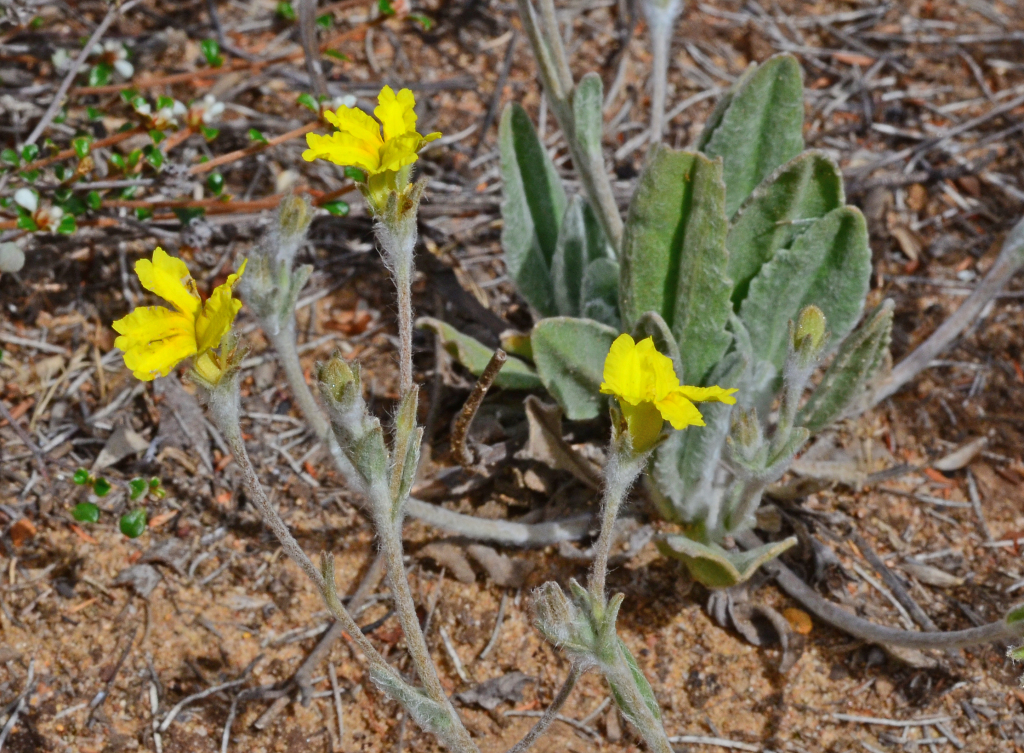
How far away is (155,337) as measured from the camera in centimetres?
189

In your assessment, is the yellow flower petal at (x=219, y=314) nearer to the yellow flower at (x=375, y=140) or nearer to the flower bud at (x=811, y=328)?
the yellow flower at (x=375, y=140)

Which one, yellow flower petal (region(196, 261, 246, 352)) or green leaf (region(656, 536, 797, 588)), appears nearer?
yellow flower petal (region(196, 261, 246, 352))

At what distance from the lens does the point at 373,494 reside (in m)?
1.96

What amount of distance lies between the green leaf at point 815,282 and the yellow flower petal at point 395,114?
1.17 metres

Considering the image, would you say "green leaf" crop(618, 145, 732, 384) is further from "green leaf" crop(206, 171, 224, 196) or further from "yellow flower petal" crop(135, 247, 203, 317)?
"green leaf" crop(206, 171, 224, 196)

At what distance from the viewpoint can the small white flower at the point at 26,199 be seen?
2912 millimetres

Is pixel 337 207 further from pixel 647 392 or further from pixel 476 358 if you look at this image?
pixel 647 392

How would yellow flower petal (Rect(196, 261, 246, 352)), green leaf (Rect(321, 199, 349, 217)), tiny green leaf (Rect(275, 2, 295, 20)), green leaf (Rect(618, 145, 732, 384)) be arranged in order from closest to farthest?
1. yellow flower petal (Rect(196, 261, 246, 352))
2. green leaf (Rect(618, 145, 732, 384))
3. green leaf (Rect(321, 199, 349, 217))
4. tiny green leaf (Rect(275, 2, 295, 20))

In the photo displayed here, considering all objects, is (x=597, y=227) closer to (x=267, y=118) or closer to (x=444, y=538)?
(x=444, y=538)

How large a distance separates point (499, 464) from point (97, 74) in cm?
208

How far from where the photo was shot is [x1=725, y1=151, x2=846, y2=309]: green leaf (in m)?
2.67

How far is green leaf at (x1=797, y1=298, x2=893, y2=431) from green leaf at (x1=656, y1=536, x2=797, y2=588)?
0.51 metres

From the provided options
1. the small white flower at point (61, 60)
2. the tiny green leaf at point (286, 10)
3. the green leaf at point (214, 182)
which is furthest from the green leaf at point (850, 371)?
the small white flower at point (61, 60)

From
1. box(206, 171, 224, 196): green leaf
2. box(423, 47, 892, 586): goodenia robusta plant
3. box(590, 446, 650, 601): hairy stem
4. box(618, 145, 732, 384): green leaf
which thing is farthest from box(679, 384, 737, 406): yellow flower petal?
box(206, 171, 224, 196): green leaf
